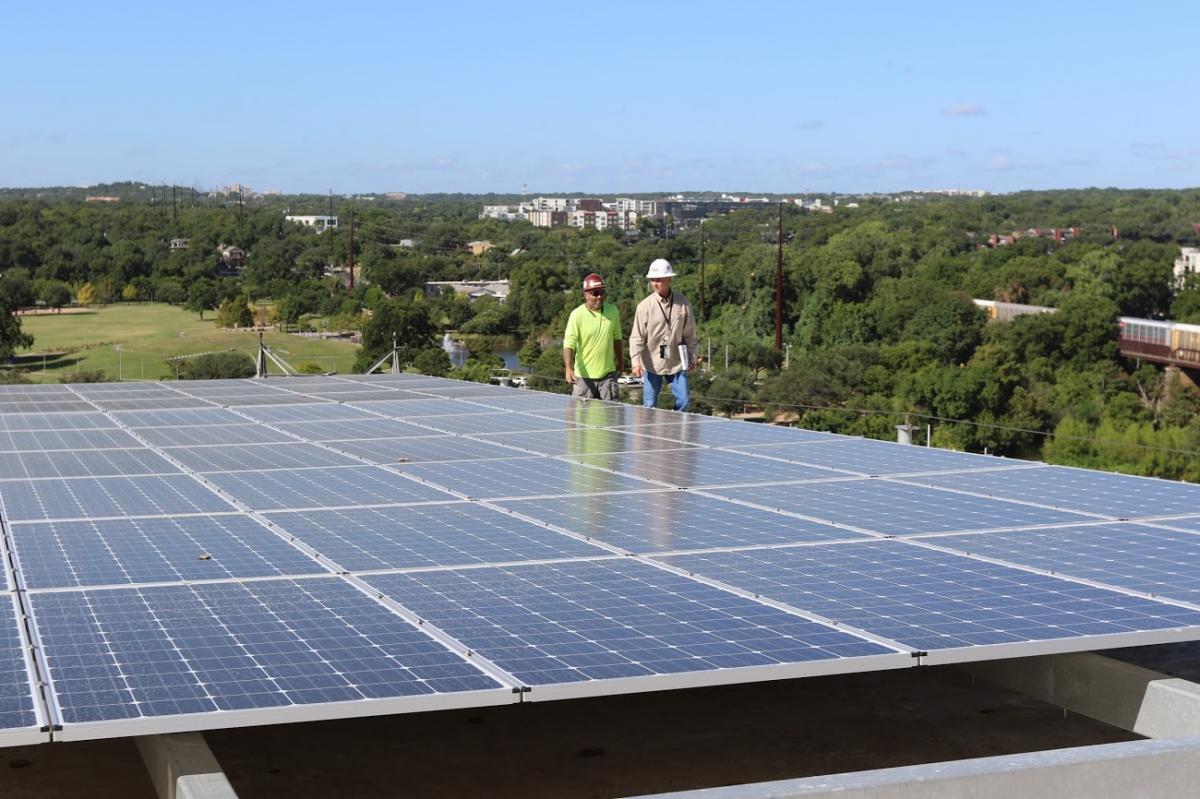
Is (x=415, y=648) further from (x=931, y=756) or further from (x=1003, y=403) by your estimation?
(x=1003, y=403)

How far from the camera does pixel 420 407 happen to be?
60.2ft

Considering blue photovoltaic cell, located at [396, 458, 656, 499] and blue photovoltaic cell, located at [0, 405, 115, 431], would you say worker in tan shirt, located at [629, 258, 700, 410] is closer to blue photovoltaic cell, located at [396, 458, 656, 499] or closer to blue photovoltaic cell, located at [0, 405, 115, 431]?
blue photovoltaic cell, located at [396, 458, 656, 499]

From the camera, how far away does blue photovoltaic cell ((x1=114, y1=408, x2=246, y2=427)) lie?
1641cm

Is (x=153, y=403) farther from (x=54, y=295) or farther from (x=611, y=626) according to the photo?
(x=54, y=295)

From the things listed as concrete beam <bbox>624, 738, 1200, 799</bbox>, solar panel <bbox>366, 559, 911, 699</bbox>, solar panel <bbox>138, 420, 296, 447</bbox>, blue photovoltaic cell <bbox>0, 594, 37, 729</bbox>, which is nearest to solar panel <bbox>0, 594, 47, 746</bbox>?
blue photovoltaic cell <bbox>0, 594, 37, 729</bbox>

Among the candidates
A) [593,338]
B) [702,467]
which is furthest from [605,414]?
[702,467]

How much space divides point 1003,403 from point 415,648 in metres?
89.8

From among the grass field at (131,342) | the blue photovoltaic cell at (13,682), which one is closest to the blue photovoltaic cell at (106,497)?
the blue photovoltaic cell at (13,682)

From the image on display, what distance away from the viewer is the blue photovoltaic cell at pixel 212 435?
47.6ft

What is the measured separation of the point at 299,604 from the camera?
770cm

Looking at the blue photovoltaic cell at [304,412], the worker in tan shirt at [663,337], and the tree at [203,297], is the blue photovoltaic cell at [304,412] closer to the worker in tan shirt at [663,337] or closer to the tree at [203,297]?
the worker in tan shirt at [663,337]

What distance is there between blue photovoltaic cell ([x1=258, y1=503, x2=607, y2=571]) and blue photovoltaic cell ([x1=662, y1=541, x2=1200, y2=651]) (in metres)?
0.86

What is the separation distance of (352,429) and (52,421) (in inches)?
135

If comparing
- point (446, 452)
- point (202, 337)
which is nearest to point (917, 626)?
point (446, 452)
